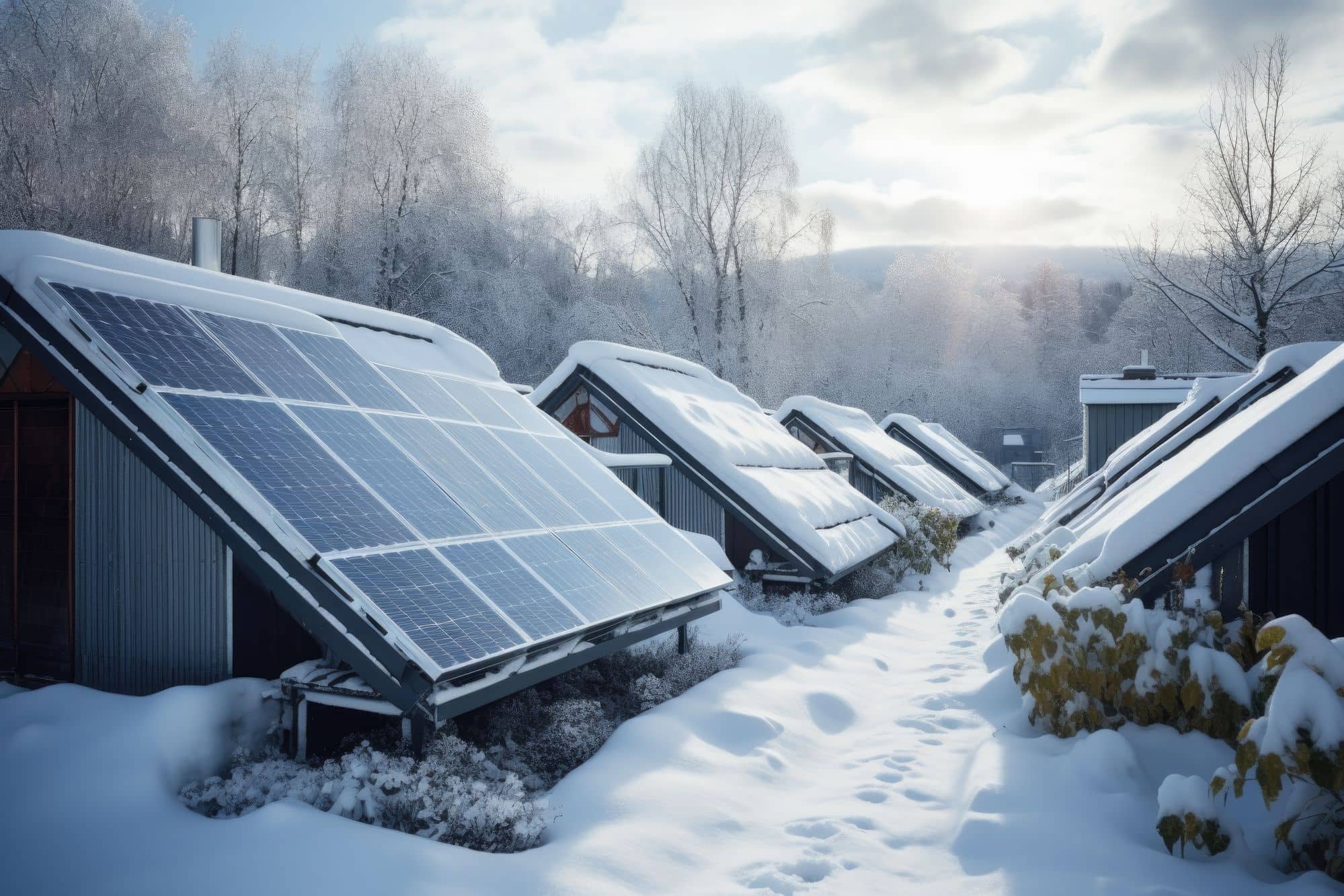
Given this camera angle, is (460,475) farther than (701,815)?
Yes

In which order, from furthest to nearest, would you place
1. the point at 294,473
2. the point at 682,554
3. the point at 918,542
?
the point at 918,542
the point at 682,554
the point at 294,473

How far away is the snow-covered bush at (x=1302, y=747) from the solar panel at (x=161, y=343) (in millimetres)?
7051

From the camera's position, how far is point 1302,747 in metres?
4.46

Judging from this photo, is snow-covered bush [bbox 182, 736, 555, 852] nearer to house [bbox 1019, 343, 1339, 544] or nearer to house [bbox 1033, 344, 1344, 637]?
house [bbox 1033, 344, 1344, 637]

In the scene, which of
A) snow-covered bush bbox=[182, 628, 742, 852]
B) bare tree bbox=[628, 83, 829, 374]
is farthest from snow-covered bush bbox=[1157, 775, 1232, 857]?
bare tree bbox=[628, 83, 829, 374]

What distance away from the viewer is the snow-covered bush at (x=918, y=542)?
55.4 ft

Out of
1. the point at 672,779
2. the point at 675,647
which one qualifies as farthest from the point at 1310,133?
the point at 672,779

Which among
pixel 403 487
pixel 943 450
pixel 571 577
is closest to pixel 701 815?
pixel 571 577

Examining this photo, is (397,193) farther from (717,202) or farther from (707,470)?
(707,470)

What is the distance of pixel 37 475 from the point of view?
680 cm

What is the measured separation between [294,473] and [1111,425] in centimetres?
2192

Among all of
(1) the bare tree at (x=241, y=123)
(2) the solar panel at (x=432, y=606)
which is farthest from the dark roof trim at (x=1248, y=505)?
(1) the bare tree at (x=241, y=123)

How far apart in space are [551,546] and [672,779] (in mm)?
2282

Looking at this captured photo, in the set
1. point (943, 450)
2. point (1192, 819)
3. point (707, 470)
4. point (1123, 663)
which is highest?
point (707, 470)
